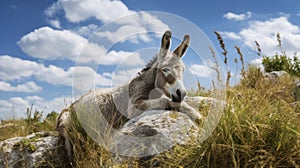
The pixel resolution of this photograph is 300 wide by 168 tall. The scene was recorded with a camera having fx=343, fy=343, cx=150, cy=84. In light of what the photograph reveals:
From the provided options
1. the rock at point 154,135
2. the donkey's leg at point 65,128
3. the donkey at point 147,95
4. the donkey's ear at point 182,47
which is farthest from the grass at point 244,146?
the donkey's leg at point 65,128

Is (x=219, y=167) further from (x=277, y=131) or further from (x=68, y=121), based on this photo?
(x=68, y=121)

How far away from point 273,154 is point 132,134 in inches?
73.8

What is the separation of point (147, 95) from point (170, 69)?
2.77ft

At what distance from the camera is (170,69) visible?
18.7 ft

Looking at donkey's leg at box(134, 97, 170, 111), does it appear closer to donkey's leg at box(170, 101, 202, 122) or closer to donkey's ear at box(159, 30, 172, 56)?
donkey's leg at box(170, 101, 202, 122)

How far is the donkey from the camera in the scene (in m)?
5.57

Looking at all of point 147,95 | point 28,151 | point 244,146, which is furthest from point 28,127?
point 244,146

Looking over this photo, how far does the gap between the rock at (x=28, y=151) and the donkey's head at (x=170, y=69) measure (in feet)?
7.85

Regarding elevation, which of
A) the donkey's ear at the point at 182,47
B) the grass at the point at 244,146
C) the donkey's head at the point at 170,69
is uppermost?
the donkey's ear at the point at 182,47

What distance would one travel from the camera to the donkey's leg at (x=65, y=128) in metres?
6.36

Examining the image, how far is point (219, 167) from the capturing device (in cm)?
405

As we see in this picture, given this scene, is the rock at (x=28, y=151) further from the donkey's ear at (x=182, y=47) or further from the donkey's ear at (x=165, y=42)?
the donkey's ear at (x=182, y=47)

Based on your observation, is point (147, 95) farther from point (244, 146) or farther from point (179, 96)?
point (244, 146)

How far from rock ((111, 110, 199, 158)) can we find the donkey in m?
0.56
